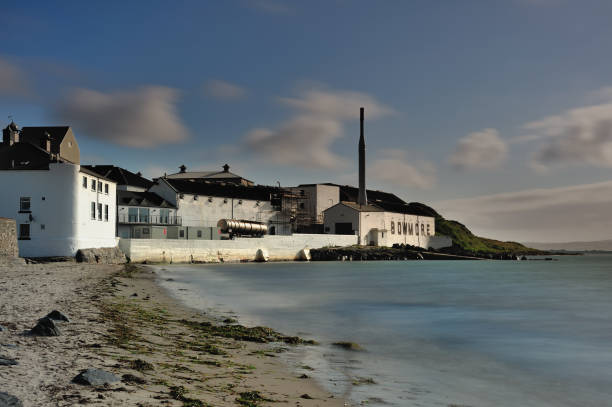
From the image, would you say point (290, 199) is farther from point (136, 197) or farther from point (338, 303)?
point (338, 303)

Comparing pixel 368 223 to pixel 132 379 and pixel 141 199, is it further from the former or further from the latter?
pixel 132 379

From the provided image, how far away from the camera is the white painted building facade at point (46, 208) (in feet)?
119

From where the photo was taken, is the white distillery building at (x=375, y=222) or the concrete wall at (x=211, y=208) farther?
the white distillery building at (x=375, y=222)

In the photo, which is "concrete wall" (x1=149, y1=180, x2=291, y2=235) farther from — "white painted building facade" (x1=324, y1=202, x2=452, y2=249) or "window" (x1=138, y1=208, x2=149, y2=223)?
"white painted building facade" (x1=324, y1=202, x2=452, y2=249)

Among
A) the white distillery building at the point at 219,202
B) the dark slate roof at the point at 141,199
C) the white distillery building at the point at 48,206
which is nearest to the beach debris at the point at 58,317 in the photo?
the white distillery building at the point at 48,206

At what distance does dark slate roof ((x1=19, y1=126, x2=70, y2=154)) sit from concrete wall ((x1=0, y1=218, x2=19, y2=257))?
31844 mm

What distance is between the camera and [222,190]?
2945 inches

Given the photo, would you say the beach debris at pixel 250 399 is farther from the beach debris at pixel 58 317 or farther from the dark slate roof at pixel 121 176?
the dark slate roof at pixel 121 176

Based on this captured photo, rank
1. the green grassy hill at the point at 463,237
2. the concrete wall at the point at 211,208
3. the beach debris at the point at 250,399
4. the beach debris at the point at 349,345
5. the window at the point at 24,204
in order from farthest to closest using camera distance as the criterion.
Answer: the green grassy hill at the point at 463,237
the concrete wall at the point at 211,208
the window at the point at 24,204
the beach debris at the point at 349,345
the beach debris at the point at 250,399

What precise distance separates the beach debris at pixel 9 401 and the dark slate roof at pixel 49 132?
203 ft

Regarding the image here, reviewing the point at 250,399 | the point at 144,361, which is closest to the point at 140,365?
the point at 144,361

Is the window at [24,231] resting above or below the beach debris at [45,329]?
above

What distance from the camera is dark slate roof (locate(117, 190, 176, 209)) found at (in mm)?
61781

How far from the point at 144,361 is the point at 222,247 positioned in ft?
167
